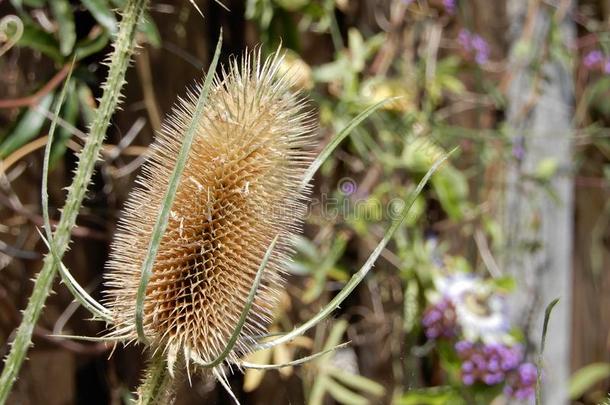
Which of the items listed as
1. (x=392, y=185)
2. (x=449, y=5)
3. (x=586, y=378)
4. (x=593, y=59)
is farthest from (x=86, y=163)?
(x=586, y=378)

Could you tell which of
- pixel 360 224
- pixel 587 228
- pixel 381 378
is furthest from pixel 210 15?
pixel 587 228

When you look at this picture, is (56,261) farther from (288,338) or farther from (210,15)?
(210,15)

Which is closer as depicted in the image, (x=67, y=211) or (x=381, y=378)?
(x=67, y=211)

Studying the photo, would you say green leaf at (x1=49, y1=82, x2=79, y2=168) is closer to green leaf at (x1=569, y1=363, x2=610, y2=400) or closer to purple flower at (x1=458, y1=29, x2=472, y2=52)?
purple flower at (x1=458, y1=29, x2=472, y2=52)

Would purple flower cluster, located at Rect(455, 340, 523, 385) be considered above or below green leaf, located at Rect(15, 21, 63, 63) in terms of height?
below

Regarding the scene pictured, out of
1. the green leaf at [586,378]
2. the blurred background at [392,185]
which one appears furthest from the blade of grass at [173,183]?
the green leaf at [586,378]

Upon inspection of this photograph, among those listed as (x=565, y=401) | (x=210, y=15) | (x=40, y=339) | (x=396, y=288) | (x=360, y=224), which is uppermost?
(x=210, y=15)

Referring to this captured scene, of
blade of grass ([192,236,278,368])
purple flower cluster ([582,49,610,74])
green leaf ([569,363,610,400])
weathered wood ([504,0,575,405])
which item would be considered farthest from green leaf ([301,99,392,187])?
green leaf ([569,363,610,400])

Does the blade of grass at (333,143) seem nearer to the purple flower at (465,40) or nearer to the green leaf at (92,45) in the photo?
the green leaf at (92,45)
